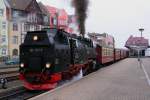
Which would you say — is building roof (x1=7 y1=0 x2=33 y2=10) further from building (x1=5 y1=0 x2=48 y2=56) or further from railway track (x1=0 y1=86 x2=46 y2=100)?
railway track (x1=0 y1=86 x2=46 y2=100)

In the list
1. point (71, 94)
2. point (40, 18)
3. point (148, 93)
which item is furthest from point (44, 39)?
point (40, 18)

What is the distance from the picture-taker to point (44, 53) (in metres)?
17.8

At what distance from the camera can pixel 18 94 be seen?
1711cm

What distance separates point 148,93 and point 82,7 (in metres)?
19.7

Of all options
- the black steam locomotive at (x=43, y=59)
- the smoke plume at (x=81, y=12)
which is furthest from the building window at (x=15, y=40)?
the black steam locomotive at (x=43, y=59)

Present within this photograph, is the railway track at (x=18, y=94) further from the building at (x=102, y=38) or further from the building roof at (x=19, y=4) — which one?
the building roof at (x=19, y=4)

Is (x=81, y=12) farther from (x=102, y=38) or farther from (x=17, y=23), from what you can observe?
(x=102, y=38)

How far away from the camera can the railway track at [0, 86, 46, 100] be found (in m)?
16.0

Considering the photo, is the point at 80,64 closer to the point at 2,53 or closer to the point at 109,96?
the point at 109,96

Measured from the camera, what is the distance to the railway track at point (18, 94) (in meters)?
16.0

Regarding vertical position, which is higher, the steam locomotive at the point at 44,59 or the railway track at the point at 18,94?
the steam locomotive at the point at 44,59

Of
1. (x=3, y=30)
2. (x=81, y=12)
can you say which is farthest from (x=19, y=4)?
(x=81, y=12)

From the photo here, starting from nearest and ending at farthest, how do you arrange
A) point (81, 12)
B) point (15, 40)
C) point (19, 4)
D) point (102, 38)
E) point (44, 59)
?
1. point (44, 59)
2. point (81, 12)
3. point (19, 4)
4. point (15, 40)
5. point (102, 38)

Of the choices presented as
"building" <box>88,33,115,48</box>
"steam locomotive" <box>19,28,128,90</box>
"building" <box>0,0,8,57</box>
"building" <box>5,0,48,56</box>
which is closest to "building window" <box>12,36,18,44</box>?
"building" <box>5,0,48,56</box>
